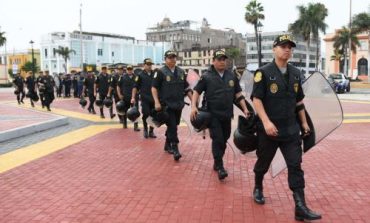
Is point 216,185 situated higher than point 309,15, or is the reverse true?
point 309,15

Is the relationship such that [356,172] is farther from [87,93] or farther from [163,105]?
[87,93]

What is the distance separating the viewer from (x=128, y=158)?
7.91 m

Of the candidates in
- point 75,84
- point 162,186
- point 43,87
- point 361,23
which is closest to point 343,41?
point 361,23

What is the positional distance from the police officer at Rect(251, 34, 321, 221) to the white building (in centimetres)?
7869

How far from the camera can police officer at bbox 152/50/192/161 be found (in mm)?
7465

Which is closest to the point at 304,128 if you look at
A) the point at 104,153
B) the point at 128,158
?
the point at 128,158

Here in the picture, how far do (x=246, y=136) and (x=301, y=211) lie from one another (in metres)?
1.04

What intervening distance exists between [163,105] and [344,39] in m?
63.8

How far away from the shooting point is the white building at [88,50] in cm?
8389

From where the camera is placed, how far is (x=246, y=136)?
5078 millimetres

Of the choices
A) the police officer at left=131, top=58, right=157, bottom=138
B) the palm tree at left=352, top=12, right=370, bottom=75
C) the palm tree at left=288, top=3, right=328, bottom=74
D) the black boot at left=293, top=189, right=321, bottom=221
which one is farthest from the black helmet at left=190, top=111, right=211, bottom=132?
the palm tree at left=288, top=3, right=328, bottom=74

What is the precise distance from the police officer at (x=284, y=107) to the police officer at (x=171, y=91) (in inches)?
115

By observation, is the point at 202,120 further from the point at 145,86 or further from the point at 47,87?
the point at 47,87

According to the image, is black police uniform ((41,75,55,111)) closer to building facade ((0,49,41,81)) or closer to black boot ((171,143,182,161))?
black boot ((171,143,182,161))
